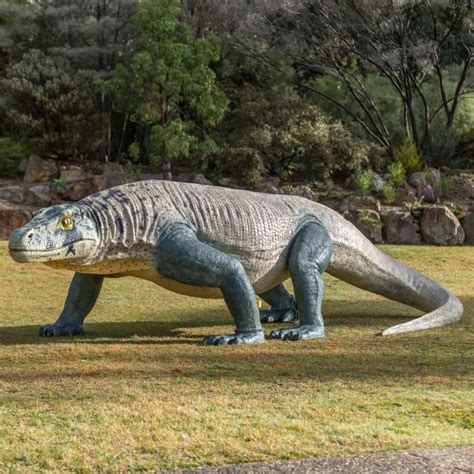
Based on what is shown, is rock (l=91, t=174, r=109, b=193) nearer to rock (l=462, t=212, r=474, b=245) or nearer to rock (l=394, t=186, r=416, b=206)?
rock (l=394, t=186, r=416, b=206)

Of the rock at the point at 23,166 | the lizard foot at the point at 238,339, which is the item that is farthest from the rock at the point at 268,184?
the lizard foot at the point at 238,339

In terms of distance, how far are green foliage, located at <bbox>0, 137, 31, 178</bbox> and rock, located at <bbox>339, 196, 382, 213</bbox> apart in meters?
7.95

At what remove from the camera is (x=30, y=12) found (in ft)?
76.0

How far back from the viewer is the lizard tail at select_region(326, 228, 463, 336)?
8273mm

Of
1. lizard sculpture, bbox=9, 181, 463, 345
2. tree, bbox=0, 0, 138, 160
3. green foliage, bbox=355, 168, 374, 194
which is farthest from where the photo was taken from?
tree, bbox=0, 0, 138, 160

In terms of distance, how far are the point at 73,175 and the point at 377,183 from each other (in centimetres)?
676

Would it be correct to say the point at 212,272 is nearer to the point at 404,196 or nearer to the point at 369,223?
the point at 369,223

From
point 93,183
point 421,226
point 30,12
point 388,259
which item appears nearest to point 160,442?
point 388,259

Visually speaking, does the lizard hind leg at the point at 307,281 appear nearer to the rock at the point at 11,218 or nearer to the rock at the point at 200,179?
the rock at the point at 11,218

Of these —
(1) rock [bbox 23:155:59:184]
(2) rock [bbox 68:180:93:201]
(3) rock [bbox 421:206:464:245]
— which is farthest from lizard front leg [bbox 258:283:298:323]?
(1) rock [bbox 23:155:59:184]

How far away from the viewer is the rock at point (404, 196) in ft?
61.4

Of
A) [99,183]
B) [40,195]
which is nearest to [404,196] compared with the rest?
[99,183]

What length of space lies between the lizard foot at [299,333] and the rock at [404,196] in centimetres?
1146

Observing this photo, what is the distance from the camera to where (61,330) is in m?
7.66
